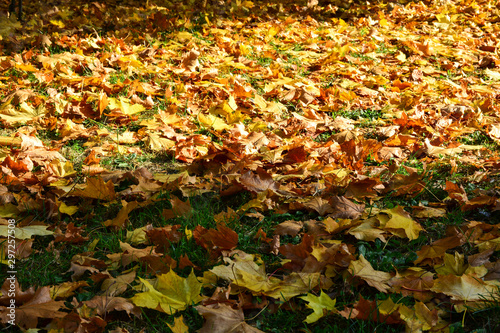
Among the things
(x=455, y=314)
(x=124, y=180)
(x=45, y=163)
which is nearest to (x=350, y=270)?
(x=455, y=314)

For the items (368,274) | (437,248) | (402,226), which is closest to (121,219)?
(368,274)

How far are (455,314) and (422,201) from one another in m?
0.81

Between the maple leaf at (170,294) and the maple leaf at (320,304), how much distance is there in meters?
0.39

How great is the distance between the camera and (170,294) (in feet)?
5.40

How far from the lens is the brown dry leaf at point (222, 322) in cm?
147

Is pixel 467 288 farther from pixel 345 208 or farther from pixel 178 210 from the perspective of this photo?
pixel 178 210

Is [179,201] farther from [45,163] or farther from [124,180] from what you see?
[45,163]

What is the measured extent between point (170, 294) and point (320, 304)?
0.54 metres

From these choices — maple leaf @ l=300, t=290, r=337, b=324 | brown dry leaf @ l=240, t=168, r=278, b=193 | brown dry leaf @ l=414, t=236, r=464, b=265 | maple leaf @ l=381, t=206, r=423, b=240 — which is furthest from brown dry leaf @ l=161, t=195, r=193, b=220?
brown dry leaf @ l=414, t=236, r=464, b=265

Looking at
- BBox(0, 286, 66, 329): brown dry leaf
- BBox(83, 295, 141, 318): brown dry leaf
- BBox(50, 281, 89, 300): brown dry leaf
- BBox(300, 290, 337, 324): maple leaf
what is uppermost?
BBox(300, 290, 337, 324): maple leaf

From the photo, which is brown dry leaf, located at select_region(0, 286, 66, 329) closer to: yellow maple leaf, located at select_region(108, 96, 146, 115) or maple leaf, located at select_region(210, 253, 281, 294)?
maple leaf, located at select_region(210, 253, 281, 294)

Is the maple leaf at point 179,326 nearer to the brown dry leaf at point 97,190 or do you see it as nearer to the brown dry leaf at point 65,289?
the brown dry leaf at point 65,289

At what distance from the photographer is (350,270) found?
67.4 inches

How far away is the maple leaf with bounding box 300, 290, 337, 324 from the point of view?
1.54 metres
